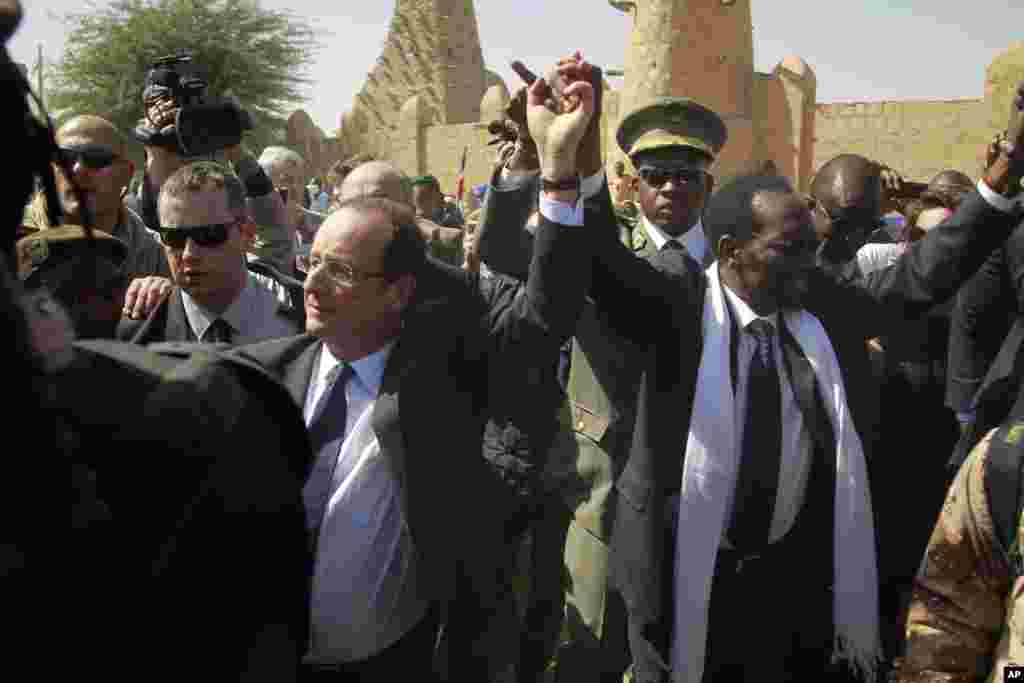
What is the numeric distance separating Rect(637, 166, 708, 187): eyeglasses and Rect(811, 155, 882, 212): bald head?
1.38 m

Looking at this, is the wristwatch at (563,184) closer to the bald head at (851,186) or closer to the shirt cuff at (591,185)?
the shirt cuff at (591,185)

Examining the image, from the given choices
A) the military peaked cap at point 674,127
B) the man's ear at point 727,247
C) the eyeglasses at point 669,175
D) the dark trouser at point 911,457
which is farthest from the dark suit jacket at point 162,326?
the dark trouser at point 911,457

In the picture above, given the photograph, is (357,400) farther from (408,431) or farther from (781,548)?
(781,548)

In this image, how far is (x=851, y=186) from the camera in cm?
530

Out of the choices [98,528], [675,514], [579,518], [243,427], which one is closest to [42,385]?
[98,528]

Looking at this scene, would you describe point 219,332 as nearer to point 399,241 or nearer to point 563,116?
point 399,241

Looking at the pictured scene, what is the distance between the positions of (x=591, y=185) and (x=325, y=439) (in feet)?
3.50

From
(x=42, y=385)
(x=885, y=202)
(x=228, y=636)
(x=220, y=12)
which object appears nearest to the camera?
(x=42, y=385)

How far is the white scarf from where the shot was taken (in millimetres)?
2875

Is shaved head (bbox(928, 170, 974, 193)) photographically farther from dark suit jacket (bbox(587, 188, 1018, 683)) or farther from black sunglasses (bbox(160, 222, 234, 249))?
black sunglasses (bbox(160, 222, 234, 249))

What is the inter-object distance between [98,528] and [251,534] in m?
0.22

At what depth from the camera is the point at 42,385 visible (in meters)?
0.97

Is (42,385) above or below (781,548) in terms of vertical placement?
above

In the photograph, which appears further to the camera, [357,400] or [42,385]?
[357,400]
